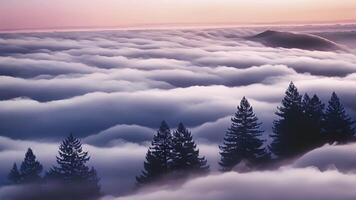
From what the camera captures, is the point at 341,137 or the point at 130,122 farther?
the point at 130,122

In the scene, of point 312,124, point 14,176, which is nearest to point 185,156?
point 312,124

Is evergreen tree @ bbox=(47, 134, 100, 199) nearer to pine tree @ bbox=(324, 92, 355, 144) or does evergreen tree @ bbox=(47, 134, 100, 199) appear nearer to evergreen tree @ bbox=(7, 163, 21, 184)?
evergreen tree @ bbox=(7, 163, 21, 184)

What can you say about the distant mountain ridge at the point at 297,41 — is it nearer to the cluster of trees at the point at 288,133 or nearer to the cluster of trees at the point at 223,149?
the cluster of trees at the point at 288,133

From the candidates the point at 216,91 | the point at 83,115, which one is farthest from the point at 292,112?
the point at 83,115

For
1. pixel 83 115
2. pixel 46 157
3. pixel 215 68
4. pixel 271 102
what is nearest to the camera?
pixel 46 157

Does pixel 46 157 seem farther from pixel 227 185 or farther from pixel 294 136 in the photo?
pixel 294 136

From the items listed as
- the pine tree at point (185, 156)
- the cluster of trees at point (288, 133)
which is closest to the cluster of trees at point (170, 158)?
the pine tree at point (185, 156)

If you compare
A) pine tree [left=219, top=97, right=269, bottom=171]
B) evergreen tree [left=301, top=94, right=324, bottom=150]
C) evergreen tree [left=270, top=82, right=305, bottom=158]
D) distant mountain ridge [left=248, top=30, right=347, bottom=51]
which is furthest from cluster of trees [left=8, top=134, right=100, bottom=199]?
distant mountain ridge [left=248, top=30, right=347, bottom=51]
